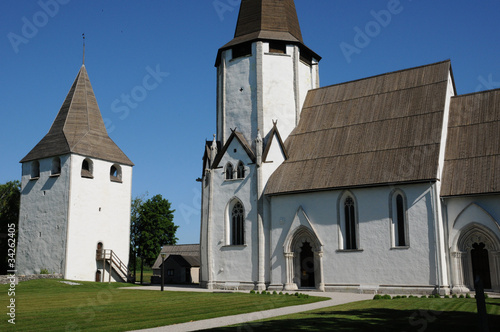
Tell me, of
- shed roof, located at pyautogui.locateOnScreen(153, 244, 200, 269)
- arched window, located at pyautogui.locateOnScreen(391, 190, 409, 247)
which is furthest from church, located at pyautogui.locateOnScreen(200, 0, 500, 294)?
shed roof, located at pyautogui.locateOnScreen(153, 244, 200, 269)

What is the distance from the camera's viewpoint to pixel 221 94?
36156 mm

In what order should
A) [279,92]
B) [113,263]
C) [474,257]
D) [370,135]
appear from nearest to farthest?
[474,257] < [370,135] < [279,92] < [113,263]

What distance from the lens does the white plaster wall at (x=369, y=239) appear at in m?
25.8

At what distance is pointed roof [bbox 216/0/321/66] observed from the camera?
35250mm

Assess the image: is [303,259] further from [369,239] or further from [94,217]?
[94,217]

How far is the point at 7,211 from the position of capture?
53062mm

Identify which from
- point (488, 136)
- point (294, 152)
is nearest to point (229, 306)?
point (294, 152)

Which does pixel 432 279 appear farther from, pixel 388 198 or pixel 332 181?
pixel 332 181

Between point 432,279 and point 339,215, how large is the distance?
6.17 m

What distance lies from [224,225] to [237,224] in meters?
0.91

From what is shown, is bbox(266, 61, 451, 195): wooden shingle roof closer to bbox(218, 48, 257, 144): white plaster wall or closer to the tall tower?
bbox(218, 48, 257, 144): white plaster wall

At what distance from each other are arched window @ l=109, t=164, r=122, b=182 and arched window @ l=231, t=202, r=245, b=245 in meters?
17.1

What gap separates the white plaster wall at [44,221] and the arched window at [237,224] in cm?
1630

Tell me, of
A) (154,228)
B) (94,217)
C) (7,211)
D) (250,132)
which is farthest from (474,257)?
(7,211)
